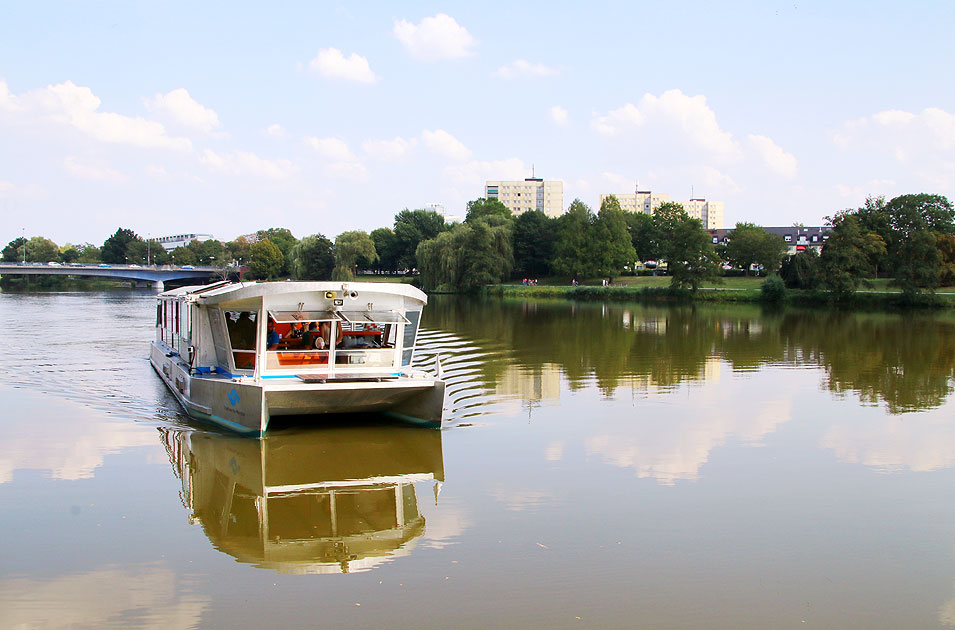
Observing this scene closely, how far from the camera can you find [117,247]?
152625 mm

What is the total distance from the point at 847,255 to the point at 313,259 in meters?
52.5

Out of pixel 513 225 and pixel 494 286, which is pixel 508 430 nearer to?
pixel 494 286

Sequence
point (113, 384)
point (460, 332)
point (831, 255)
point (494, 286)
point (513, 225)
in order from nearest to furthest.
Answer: point (113, 384) → point (460, 332) → point (831, 255) → point (494, 286) → point (513, 225)

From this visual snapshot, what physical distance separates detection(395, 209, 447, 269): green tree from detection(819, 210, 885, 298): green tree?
5618 cm

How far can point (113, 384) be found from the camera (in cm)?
1981

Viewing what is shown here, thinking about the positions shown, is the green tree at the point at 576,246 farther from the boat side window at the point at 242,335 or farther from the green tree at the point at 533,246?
the boat side window at the point at 242,335

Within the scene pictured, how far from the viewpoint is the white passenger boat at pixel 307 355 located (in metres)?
12.9

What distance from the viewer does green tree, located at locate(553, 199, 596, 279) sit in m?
83.1

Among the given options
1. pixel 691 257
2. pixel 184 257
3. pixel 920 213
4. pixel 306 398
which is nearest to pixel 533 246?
pixel 691 257

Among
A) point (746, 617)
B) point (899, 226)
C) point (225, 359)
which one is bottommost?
point (746, 617)

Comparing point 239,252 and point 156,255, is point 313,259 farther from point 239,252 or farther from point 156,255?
point 156,255

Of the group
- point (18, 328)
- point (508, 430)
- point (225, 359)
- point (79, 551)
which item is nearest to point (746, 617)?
point (79, 551)

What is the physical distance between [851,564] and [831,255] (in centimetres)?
5764

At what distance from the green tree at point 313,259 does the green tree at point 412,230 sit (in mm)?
20810
